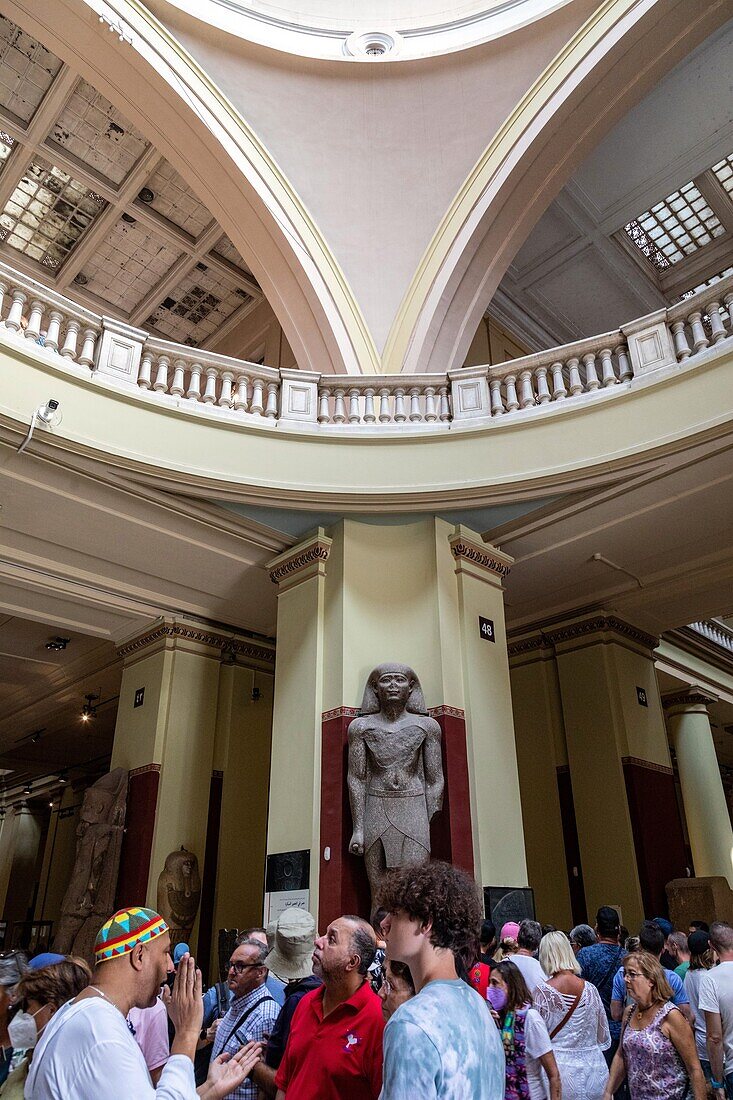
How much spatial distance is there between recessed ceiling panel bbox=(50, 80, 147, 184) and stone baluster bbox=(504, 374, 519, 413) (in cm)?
616

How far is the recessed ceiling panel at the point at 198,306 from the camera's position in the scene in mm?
12250

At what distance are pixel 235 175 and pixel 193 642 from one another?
219 inches

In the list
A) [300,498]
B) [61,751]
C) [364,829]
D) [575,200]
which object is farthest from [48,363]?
[61,751]

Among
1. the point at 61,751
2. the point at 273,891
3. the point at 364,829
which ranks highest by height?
the point at 61,751

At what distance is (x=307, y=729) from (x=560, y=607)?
156 inches

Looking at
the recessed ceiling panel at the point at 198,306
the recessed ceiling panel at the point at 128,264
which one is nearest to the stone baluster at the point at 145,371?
the recessed ceiling panel at the point at 128,264

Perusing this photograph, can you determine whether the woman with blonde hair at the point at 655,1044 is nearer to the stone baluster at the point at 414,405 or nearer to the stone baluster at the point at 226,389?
the stone baluster at the point at 414,405

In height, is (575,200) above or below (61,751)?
above

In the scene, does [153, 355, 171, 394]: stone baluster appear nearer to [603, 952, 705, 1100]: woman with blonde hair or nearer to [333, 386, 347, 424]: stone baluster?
[333, 386, 347, 424]: stone baluster

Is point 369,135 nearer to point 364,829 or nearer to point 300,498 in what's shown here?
point 300,498

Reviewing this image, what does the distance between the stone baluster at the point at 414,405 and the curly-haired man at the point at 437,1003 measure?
6.39m

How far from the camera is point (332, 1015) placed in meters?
2.19

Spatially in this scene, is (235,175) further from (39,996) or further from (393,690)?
(39,996)

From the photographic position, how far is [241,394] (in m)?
7.78
